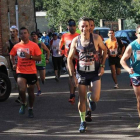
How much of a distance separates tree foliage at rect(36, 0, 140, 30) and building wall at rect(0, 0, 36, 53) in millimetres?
21440

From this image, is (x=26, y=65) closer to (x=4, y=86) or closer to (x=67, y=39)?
(x=67, y=39)

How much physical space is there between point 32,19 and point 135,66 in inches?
694

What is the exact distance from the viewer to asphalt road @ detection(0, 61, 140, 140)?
8.41 m

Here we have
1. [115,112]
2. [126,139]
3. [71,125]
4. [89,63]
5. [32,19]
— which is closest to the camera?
[126,139]

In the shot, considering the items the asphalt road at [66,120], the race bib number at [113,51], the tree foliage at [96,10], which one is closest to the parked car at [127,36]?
the tree foliage at [96,10]

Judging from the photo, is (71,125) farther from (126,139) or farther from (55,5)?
(55,5)

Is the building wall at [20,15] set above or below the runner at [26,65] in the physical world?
above

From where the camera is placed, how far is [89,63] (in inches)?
338

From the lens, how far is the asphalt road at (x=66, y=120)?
8.41 m

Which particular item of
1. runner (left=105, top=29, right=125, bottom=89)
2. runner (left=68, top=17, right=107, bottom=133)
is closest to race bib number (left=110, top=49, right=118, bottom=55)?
runner (left=105, top=29, right=125, bottom=89)

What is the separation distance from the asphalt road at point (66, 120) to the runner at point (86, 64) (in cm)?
47

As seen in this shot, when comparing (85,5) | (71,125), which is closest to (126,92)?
(71,125)

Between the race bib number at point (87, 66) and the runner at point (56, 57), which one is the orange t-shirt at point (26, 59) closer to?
the race bib number at point (87, 66)

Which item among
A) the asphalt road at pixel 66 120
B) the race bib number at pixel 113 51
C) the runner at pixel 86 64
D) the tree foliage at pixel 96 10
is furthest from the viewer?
the tree foliage at pixel 96 10
